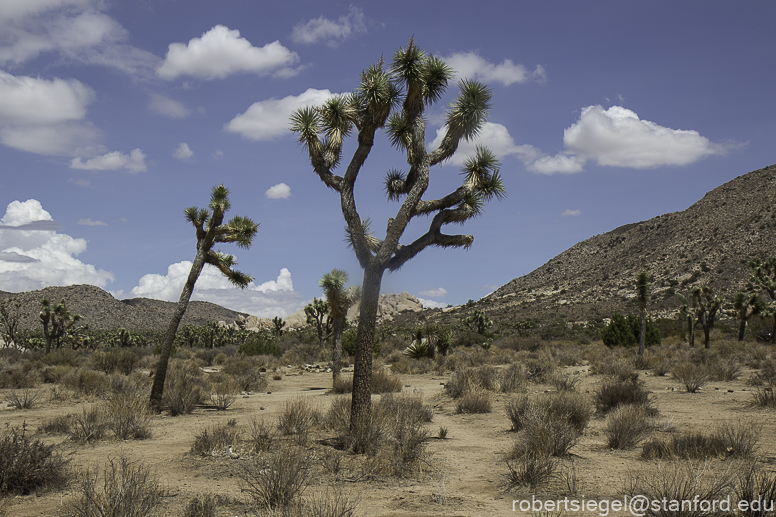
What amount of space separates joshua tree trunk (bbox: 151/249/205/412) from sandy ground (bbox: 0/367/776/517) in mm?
1051

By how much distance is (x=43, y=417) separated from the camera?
13273mm

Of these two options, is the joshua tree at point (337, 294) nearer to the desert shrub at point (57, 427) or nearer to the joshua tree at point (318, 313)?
the joshua tree at point (318, 313)

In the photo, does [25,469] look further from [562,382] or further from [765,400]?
[765,400]

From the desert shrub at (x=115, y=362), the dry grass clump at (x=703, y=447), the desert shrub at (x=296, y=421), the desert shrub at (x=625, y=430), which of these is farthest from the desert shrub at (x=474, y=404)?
the desert shrub at (x=115, y=362)

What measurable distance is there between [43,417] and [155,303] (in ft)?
345

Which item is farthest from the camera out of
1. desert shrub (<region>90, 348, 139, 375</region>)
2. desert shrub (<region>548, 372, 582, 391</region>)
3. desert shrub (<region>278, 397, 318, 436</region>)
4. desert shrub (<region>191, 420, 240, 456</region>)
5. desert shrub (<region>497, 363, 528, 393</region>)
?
desert shrub (<region>90, 348, 139, 375</region>)

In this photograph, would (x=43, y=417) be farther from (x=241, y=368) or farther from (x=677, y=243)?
(x=677, y=243)

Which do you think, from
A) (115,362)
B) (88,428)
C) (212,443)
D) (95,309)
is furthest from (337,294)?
(95,309)

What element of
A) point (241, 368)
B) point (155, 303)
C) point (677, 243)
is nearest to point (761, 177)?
point (677, 243)

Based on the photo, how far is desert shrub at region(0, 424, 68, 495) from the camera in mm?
6590

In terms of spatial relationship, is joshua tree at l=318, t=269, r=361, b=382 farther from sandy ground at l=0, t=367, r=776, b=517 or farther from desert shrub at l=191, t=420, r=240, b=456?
desert shrub at l=191, t=420, r=240, b=456

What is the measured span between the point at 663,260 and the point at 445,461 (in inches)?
2758

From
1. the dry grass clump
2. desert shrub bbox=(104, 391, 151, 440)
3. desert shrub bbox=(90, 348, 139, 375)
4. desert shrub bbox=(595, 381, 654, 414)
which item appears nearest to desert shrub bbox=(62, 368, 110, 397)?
desert shrub bbox=(90, 348, 139, 375)

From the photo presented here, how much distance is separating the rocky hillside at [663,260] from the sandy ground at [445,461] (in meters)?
49.1
